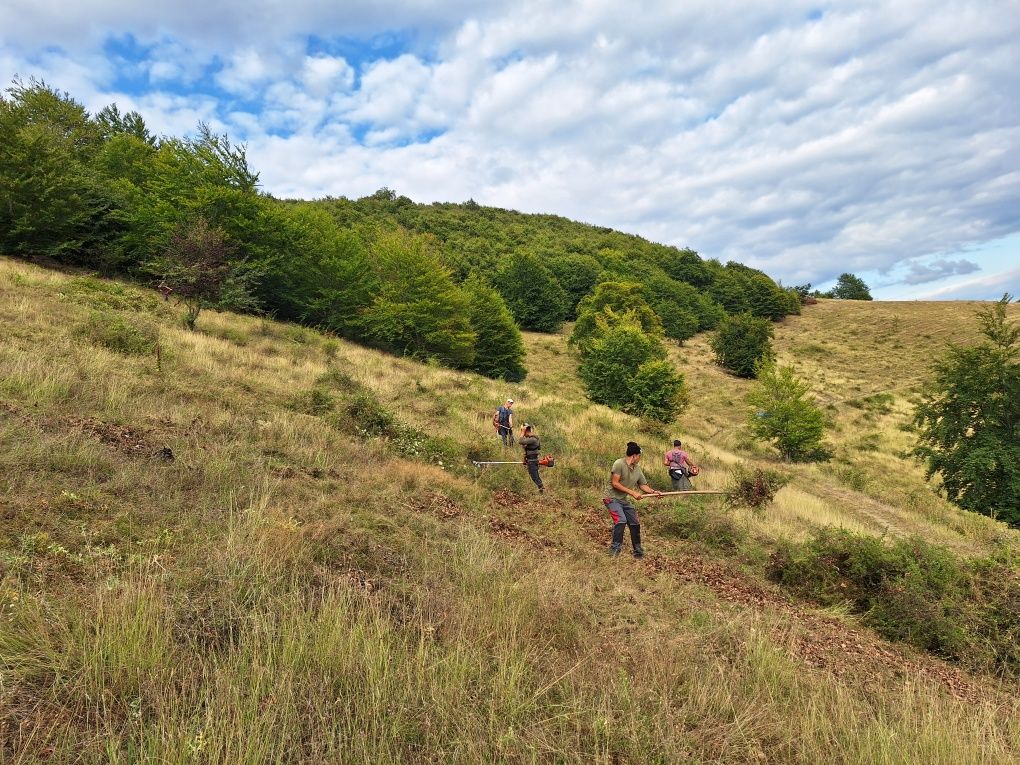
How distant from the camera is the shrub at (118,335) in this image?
11.2 m

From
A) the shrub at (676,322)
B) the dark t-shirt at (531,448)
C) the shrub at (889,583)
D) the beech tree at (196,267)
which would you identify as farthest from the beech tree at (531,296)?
the shrub at (889,583)

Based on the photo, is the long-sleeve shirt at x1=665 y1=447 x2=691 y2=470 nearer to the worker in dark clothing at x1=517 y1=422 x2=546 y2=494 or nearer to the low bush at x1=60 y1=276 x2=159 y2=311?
the worker in dark clothing at x1=517 y1=422 x2=546 y2=494

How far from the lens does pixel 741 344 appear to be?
47188 mm

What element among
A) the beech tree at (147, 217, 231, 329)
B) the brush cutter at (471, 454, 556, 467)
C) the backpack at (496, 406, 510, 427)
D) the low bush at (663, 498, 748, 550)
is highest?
the beech tree at (147, 217, 231, 329)

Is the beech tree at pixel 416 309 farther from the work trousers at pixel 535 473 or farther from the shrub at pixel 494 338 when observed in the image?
the work trousers at pixel 535 473

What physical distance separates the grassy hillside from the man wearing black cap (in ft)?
0.97

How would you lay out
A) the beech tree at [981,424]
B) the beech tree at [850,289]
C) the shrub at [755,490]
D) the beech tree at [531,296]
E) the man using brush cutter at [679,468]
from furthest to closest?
the beech tree at [850,289]
the beech tree at [531,296]
the beech tree at [981,424]
the man using brush cutter at [679,468]
the shrub at [755,490]

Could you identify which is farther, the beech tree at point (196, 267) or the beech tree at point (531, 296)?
the beech tree at point (531, 296)

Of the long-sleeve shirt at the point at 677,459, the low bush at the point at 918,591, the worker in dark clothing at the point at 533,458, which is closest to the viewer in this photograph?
the low bush at the point at 918,591

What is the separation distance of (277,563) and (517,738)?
2.26 meters

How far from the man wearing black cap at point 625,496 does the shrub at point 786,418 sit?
19350mm

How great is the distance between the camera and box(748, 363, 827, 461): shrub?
78.9ft

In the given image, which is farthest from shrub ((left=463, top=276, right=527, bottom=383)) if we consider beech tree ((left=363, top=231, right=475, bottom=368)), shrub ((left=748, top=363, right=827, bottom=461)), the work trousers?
the work trousers

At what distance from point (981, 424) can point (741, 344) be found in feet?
102
